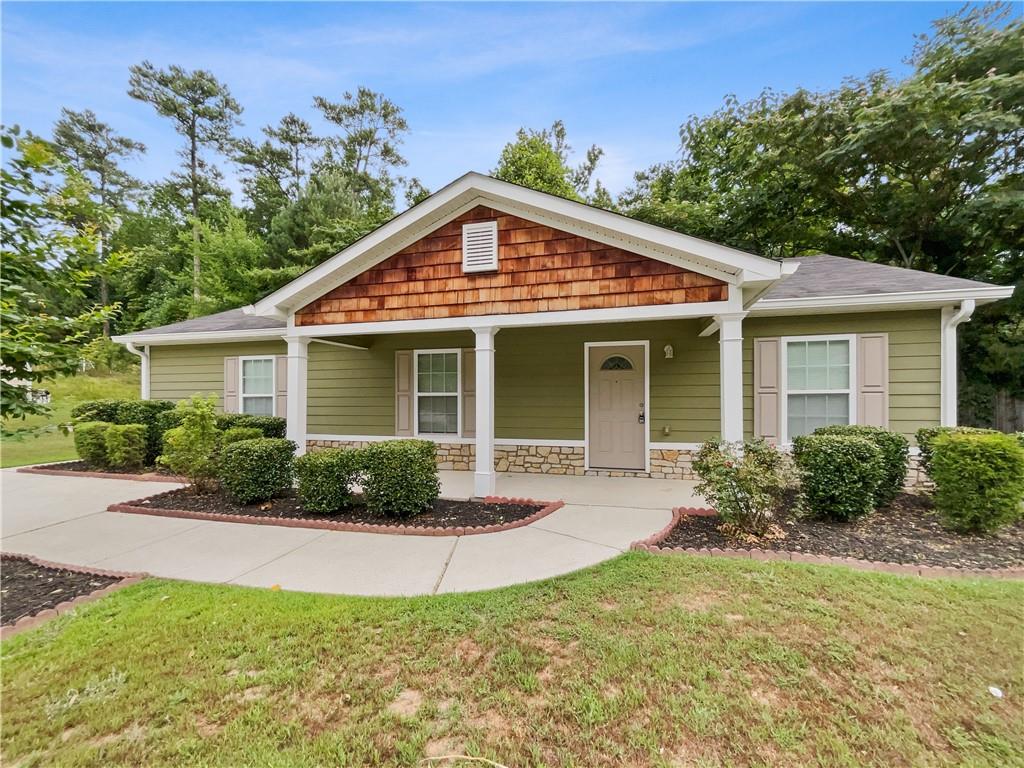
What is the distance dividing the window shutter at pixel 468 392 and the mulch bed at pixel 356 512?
7.96ft

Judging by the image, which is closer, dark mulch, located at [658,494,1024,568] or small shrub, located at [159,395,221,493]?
dark mulch, located at [658,494,1024,568]

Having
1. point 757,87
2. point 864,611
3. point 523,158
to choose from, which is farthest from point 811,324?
point 523,158

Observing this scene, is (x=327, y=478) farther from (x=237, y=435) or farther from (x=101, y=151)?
(x=101, y=151)

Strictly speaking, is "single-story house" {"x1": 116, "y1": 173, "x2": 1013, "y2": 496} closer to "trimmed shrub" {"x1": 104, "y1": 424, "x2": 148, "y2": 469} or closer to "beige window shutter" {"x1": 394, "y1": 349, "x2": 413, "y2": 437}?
"beige window shutter" {"x1": 394, "y1": 349, "x2": 413, "y2": 437}

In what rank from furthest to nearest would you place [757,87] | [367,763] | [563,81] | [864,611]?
1. [757,87]
2. [563,81]
3. [864,611]
4. [367,763]

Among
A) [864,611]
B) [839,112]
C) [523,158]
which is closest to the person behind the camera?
[864,611]

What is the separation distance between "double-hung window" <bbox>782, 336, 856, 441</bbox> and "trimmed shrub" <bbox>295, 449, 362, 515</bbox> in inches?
243

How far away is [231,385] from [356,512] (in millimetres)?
5956

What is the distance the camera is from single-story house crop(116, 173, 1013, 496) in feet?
17.0

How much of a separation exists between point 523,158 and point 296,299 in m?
15.5

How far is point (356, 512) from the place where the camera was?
206 inches

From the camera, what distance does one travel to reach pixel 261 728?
1.89 meters

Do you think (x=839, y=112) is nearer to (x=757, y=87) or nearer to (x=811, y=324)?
(x=757, y=87)

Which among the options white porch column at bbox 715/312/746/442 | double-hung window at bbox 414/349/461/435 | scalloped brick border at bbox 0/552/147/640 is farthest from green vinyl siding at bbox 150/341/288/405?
white porch column at bbox 715/312/746/442
